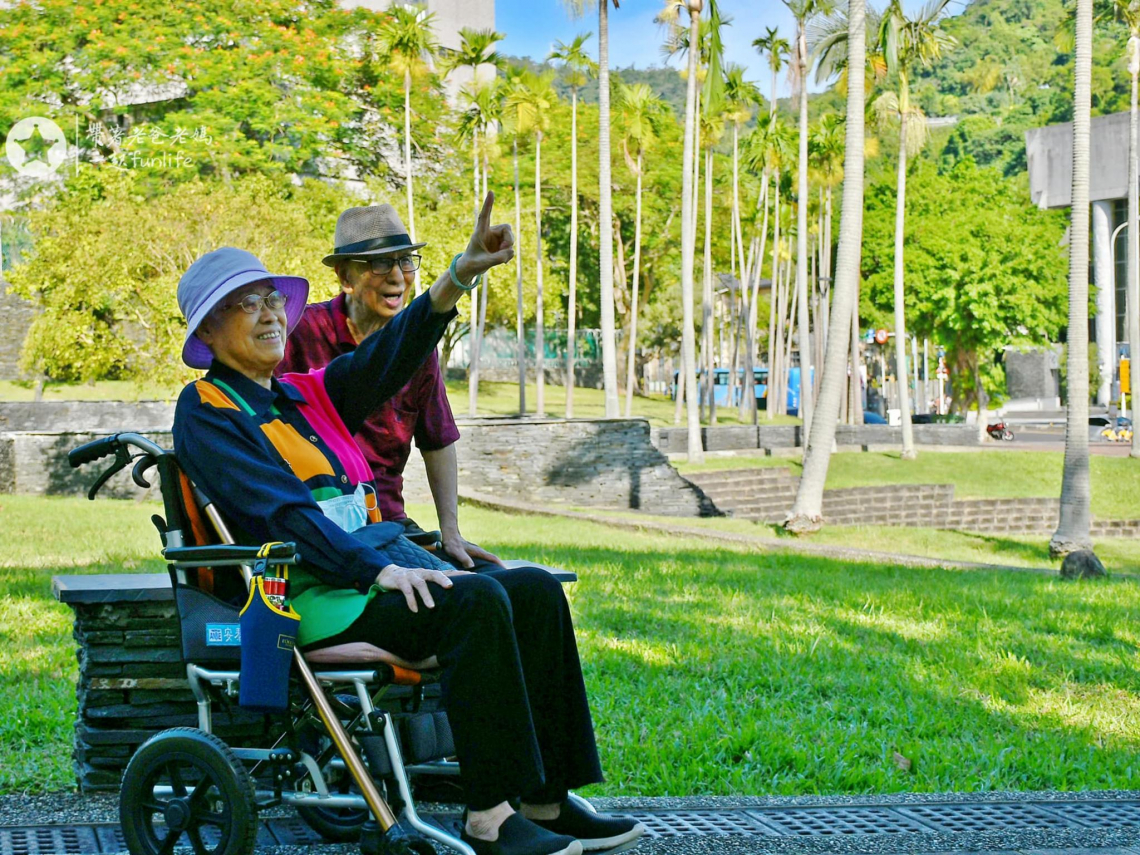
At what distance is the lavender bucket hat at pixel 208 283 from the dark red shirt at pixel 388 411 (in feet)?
2.34

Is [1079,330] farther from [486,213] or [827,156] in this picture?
[827,156]

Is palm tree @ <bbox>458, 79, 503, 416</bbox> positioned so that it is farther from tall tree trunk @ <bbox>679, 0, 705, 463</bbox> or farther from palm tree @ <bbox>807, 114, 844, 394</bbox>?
palm tree @ <bbox>807, 114, 844, 394</bbox>

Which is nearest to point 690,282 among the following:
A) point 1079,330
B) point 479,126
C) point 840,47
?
point 840,47

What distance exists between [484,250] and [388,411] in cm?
115

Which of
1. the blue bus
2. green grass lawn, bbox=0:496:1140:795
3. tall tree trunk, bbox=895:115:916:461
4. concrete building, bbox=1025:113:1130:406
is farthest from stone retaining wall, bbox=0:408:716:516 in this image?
concrete building, bbox=1025:113:1130:406

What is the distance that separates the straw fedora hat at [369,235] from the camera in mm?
4711

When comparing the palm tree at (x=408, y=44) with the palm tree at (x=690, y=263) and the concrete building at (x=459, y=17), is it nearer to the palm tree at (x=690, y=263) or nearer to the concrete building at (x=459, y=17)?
the palm tree at (x=690, y=263)

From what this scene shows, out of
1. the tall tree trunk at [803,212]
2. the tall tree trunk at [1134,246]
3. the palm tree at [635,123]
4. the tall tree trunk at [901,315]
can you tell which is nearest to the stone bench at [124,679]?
the tall tree trunk at [803,212]

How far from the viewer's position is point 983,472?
3288cm

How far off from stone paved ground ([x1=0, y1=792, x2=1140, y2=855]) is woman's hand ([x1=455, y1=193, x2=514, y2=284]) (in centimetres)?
174

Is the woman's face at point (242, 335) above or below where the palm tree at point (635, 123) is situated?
below

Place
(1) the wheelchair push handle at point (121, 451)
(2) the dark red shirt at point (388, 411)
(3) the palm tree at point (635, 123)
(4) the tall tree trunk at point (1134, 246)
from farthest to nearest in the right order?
(3) the palm tree at point (635, 123)
(4) the tall tree trunk at point (1134, 246)
(2) the dark red shirt at point (388, 411)
(1) the wheelchair push handle at point (121, 451)

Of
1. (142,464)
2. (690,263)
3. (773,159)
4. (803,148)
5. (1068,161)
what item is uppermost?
(1068,161)

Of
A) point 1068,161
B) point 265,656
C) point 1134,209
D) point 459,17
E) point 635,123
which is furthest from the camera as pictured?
point 459,17
